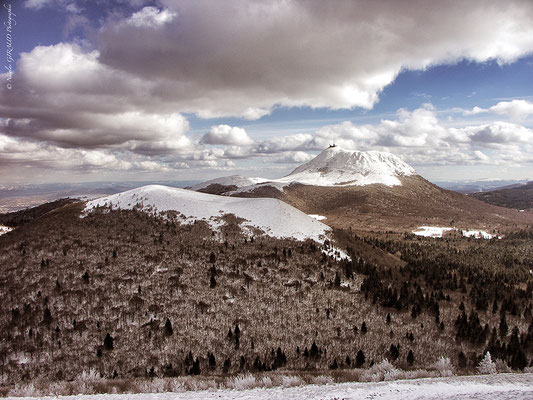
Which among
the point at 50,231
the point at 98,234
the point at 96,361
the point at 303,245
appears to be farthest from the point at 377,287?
the point at 50,231

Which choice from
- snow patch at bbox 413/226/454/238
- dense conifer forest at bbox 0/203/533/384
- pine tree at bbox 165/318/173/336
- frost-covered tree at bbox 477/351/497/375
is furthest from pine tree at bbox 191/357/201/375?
snow patch at bbox 413/226/454/238

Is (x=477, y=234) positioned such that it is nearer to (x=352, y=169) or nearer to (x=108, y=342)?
(x=352, y=169)

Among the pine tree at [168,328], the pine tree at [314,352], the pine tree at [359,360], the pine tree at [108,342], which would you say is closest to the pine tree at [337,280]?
the pine tree at [314,352]

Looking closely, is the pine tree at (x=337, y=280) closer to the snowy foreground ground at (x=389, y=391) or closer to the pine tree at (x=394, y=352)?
the pine tree at (x=394, y=352)

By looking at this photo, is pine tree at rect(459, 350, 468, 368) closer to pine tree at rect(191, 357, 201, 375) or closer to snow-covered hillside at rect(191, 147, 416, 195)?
pine tree at rect(191, 357, 201, 375)

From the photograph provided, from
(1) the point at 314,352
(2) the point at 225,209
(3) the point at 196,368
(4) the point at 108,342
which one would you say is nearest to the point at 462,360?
(1) the point at 314,352

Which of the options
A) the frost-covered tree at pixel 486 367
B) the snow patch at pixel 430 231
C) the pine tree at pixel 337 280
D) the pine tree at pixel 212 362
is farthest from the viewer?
the snow patch at pixel 430 231
